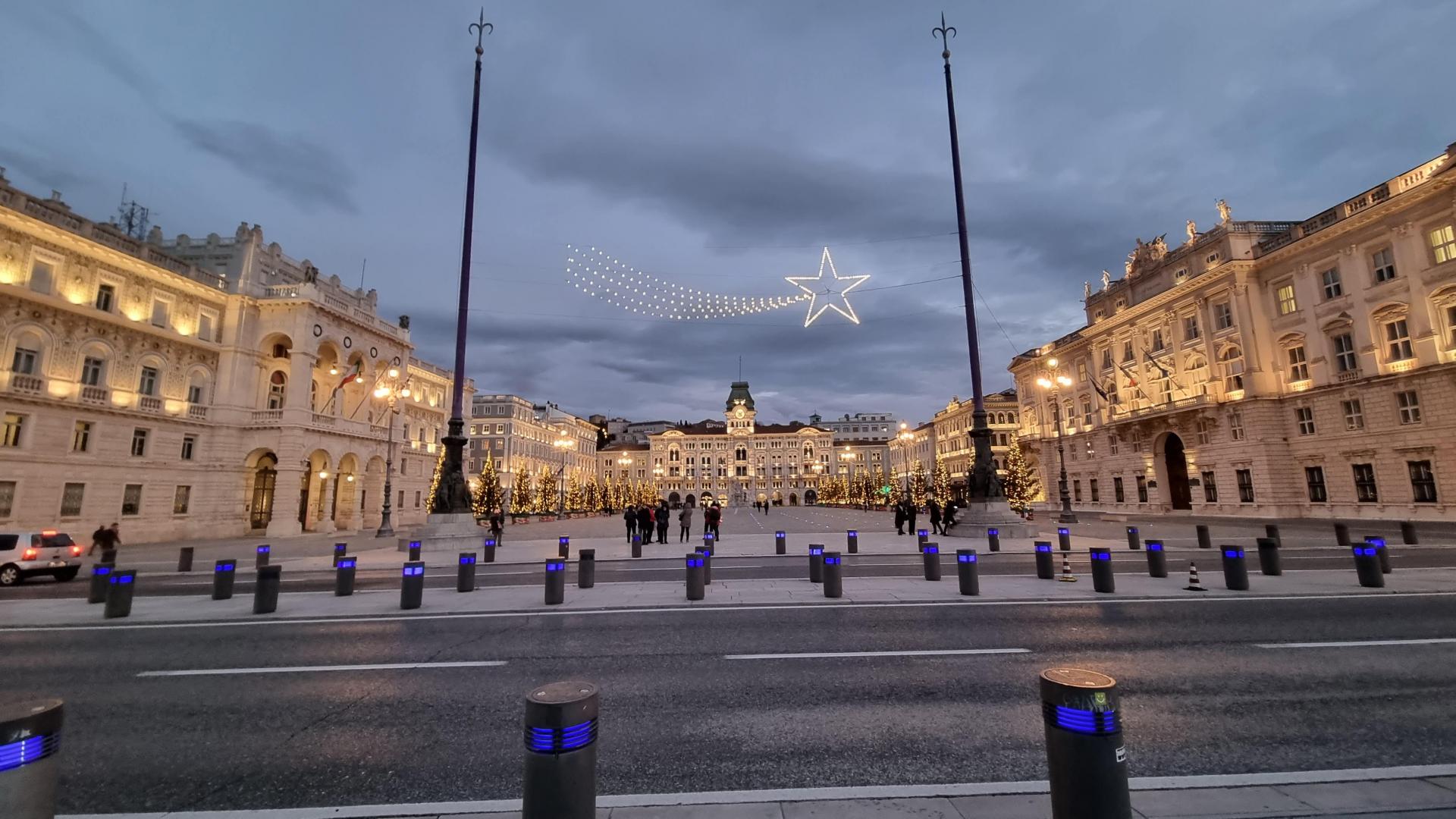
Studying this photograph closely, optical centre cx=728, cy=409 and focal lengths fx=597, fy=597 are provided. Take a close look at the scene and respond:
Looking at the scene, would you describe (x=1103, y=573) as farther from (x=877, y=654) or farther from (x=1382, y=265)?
(x=1382, y=265)

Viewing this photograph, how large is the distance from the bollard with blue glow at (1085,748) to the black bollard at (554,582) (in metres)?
10.1

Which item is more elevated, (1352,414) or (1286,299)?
(1286,299)

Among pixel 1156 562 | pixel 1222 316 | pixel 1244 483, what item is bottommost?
pixel 1156 562

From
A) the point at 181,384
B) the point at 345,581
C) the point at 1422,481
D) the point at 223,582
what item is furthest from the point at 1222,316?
the point at 181,384

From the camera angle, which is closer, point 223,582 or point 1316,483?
point 223,582

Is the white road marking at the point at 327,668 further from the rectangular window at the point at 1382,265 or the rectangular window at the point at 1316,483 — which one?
the rectangular window at the point at 1316,483

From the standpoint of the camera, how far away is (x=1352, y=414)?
108 ft

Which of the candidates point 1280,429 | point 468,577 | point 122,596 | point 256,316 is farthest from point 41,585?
point 1280,429

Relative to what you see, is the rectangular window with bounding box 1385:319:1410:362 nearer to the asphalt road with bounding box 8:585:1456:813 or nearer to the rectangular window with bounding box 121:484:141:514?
the asphalt road with bounding box 8:585:1456:813

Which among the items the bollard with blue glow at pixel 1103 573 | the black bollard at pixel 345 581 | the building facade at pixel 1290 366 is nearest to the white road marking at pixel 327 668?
the black bollard at pixel 345 581

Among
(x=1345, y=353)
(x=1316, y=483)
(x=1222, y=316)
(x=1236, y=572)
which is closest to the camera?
(x=1236, y=572)

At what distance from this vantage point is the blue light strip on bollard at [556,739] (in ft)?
10.0

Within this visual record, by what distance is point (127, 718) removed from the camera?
6.02 m

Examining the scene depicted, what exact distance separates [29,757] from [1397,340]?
47317 mm
